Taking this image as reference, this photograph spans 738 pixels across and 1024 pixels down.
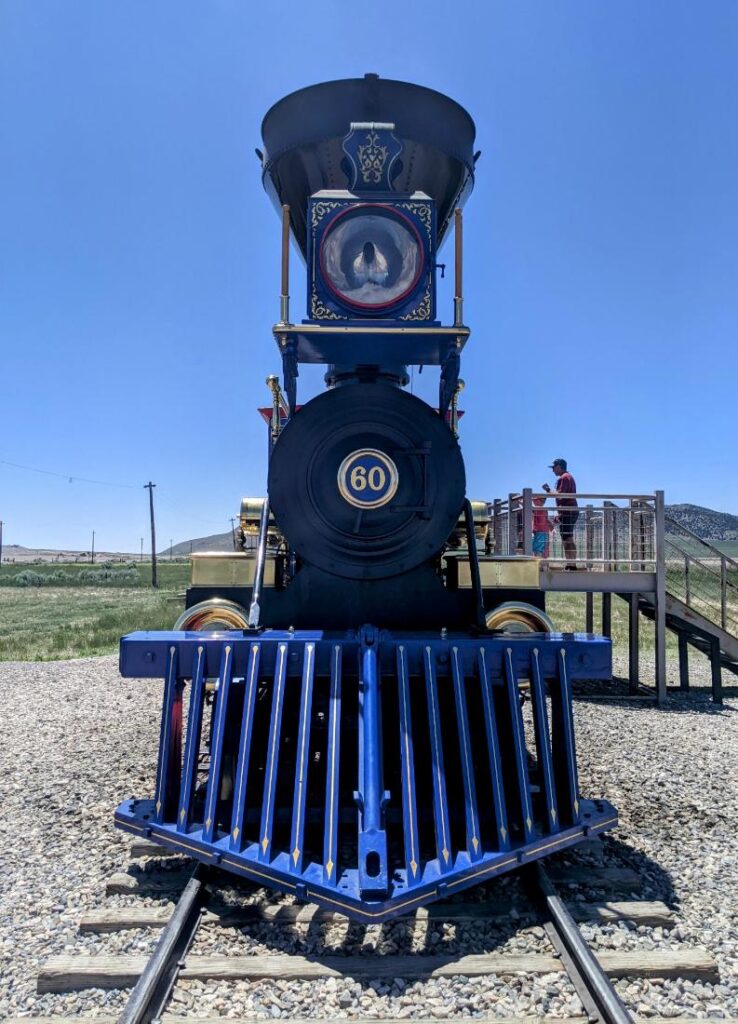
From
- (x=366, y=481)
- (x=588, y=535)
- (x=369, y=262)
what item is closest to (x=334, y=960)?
(x=366, y=481)

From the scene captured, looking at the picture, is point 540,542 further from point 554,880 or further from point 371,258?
point 554,880

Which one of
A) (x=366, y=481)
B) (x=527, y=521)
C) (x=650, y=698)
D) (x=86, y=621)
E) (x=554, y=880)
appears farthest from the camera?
(x=86, y=621)

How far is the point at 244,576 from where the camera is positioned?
549 centimetres

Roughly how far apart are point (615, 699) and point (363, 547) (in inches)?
301

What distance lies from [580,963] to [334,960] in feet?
3.43

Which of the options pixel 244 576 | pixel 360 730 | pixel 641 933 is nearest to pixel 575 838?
pixel 641 933

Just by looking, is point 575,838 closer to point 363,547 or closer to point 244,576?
point 363,547

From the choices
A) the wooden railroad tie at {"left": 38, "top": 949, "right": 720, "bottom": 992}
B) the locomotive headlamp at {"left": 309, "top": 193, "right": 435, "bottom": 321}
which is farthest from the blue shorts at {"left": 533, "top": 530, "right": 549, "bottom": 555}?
the wooden railroad tie at {"left": 38, "top": 949, "right": 720, "bottom": 992}

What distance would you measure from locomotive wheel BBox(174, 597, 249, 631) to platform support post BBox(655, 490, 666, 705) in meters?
7.53

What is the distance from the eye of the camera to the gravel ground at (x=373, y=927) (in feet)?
9.14

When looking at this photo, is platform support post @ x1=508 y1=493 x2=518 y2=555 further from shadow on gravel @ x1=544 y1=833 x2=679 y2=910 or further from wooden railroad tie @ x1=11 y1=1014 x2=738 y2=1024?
wooden railroad tie @ x1=11 y1=1014 x2=738 y2=1024

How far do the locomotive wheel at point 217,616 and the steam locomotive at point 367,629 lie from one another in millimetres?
17

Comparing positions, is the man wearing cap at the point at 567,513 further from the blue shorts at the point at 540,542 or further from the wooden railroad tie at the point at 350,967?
the wooden railroad tie at the point at 350,967

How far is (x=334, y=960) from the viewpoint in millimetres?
3041
